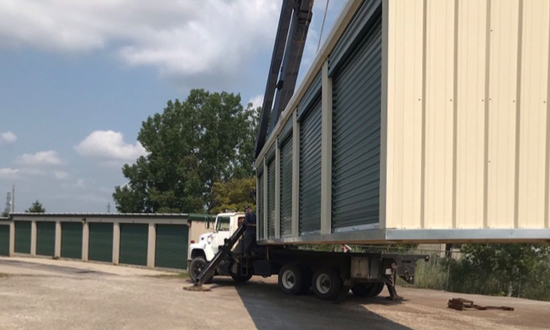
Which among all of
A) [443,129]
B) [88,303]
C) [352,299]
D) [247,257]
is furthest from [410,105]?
[247,257]

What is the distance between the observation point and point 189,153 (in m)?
53.7

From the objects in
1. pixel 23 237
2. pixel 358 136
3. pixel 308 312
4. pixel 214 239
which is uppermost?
pixel 358 136

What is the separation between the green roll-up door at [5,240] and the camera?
41406 mm

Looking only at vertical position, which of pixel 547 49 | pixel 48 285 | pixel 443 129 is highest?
pixel 547 49

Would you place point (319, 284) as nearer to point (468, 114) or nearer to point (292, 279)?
point (292, 279)

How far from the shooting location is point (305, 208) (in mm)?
8555

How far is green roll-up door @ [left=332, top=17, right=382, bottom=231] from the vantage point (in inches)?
205

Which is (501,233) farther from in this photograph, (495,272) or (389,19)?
(495,272)

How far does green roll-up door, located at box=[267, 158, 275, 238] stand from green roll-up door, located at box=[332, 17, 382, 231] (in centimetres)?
556

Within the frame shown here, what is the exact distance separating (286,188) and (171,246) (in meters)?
Result: 20.5

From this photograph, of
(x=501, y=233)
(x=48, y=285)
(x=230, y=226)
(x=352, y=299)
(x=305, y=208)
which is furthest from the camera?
(x=230, y=226)

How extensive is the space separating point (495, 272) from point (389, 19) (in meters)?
17.9

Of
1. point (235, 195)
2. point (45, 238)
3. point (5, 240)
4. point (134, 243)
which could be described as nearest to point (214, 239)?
point (134, 243)

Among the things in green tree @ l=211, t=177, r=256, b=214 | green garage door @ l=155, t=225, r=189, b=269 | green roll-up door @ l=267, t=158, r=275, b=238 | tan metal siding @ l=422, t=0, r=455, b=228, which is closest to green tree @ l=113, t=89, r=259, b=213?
green tree @ l=211, t=177, r=256, b=214
